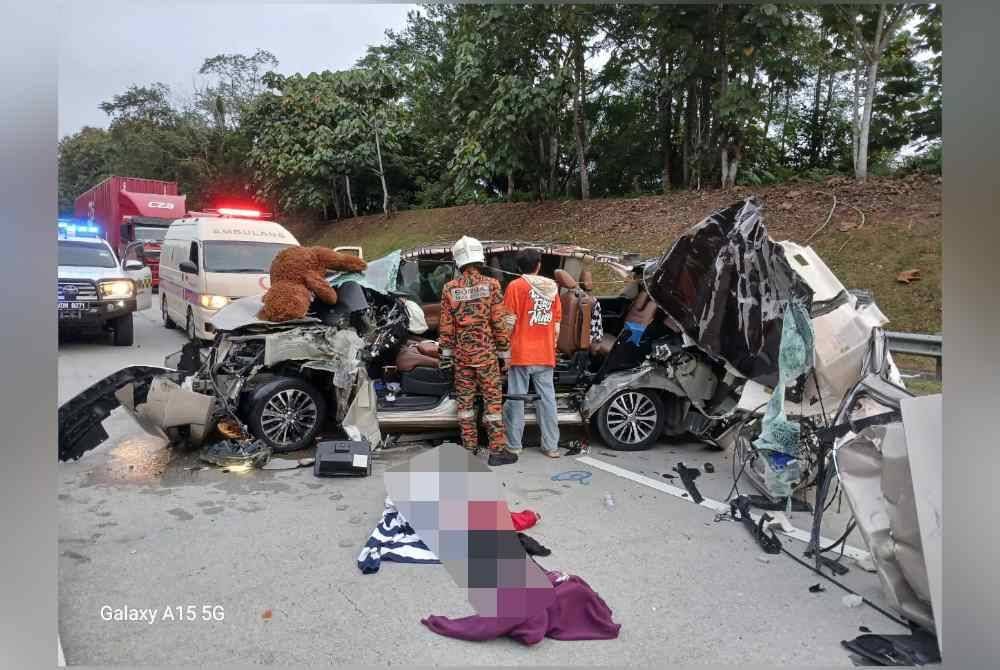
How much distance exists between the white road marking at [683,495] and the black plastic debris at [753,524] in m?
0.06

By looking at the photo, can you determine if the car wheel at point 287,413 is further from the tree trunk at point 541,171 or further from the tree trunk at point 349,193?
the tree trunk at point 349,193

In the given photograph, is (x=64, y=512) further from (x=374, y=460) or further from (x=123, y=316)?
(x=123, y=316)

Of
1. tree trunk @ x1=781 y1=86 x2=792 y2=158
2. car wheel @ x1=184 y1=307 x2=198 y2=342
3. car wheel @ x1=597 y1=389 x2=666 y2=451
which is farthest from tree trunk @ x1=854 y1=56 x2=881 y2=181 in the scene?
car wheel @ x1=184 y1=307 x2=198 y2=342

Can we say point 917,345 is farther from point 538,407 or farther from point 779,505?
point 538,407

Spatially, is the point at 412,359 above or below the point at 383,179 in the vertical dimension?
below

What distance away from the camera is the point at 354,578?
358cm

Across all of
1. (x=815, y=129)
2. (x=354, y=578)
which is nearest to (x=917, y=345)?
(x=354, y=578)

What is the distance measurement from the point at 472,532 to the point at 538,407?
7.41 ft

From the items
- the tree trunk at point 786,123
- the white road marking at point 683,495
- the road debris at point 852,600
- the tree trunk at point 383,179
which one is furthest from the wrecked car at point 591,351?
the tree trunk at point 383,179

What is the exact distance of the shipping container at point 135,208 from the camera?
1677 cm

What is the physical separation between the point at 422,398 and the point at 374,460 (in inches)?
29.1

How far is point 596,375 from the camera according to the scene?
605cm

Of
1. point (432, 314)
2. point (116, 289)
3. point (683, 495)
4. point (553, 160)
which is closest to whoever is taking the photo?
point (683, 495)
